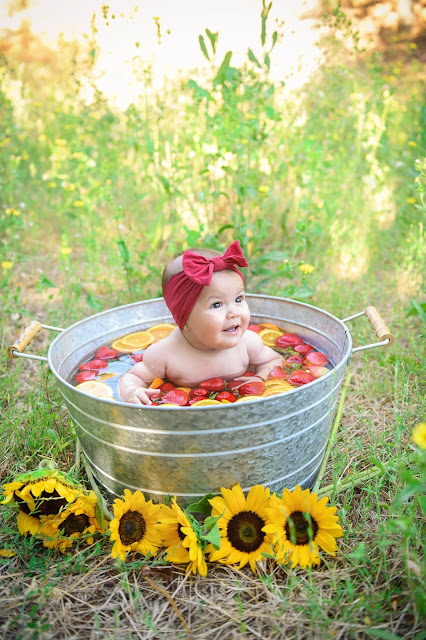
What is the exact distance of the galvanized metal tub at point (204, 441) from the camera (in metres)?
1.26

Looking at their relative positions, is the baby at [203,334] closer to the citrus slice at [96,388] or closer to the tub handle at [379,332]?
the citrus slice at [96,388]

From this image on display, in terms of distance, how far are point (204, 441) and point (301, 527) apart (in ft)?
1.19

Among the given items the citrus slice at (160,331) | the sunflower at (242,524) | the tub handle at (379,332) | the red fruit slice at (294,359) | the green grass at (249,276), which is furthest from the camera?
the citrus slice at (160,331)

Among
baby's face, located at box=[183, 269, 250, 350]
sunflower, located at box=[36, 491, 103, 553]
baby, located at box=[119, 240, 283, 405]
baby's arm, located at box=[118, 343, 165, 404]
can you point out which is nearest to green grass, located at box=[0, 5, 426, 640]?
sunflower, located at box=[36, 491, 103, 553]

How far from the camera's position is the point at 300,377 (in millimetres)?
1824

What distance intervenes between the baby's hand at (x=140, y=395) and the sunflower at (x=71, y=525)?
336mm

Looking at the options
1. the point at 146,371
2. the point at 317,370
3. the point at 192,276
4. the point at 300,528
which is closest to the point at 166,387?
the point at 146,371

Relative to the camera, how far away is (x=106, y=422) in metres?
1.34

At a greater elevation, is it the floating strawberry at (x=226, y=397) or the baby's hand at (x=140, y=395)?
the baby's hand at (x=140, y=395)

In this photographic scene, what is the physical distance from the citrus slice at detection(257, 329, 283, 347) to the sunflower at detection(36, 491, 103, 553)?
3.27 ft

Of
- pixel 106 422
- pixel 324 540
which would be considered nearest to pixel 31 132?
pixel 106 422

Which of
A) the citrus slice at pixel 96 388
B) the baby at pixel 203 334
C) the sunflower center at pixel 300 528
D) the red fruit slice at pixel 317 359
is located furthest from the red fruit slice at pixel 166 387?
the sunflower center at pixel 300 528

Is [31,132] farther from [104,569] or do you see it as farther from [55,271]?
[104,569]

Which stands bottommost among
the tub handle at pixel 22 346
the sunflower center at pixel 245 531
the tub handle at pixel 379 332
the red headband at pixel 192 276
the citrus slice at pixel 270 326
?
the sunflower center at pixel 245 531
